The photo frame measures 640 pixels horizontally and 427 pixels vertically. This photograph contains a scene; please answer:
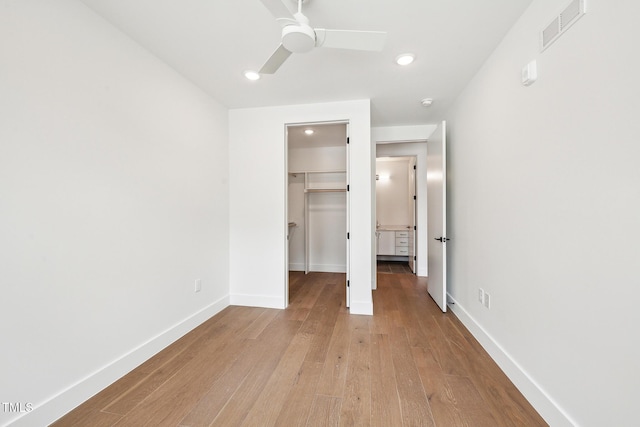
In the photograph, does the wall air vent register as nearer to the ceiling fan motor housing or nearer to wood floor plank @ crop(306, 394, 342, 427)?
the ceiling fan motor housing

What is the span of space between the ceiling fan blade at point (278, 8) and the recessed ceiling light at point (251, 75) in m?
1.15

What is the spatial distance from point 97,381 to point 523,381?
2743 mm

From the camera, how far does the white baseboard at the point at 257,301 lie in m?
3.13

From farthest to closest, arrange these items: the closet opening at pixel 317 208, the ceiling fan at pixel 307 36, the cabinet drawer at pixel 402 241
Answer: the cabinet drawer at pixel 402 241 → the closet opening at pixel 317 208 → the ceiling fan at pixel 307 36

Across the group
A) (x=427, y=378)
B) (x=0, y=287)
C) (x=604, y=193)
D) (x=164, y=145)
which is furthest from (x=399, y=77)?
(x=0, y=287)

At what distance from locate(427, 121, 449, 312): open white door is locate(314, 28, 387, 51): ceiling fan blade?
181 centimetres

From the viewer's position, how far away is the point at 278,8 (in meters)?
1.27

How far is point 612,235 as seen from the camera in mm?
1053

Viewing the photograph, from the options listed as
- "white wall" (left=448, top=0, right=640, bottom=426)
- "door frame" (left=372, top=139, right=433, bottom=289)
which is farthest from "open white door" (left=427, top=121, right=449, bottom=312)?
"door frame" (left=372, top=139, right=433, bottom=289)

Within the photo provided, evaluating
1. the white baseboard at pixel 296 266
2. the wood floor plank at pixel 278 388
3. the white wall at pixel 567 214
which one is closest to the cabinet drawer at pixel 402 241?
the white baseboard at pixel 296 266

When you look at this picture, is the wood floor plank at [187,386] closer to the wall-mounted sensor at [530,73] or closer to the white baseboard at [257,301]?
the white baseboard at [257,301]

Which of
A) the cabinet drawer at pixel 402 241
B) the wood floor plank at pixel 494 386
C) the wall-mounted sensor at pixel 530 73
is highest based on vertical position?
the wall-mounted sensor at pixel 530 73

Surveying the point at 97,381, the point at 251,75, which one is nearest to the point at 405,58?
the point at 251,75

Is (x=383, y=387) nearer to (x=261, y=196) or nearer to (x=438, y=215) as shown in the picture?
(x=438, y=215)
